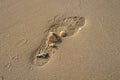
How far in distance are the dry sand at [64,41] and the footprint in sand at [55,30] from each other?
0.17ft

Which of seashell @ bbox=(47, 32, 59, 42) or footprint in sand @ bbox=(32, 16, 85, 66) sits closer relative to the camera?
footprint in sand @ bbox=(32, 16, 85, 66)

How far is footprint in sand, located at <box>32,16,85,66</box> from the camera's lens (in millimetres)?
2193

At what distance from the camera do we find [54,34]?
2.34 m

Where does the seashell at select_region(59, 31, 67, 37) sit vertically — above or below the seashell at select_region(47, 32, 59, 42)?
above

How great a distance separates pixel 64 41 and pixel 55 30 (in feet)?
0.70

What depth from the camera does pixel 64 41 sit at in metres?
2.31

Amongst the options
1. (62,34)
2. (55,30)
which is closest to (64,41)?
(62,34)

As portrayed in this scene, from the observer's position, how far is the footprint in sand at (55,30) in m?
2.19

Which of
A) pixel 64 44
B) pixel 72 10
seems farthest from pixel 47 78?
pixel 72 10

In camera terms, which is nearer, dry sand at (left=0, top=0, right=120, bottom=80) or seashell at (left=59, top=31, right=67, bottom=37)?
dry sand at (left=0, top=0, right=120, bottom=80)

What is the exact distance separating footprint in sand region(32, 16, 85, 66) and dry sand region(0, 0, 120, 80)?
53 mm

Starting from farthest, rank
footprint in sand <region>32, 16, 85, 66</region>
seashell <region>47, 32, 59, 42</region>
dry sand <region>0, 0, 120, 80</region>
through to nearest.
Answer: seashell <region>47, 32, 59, 42</region> < footprint in sand <region>32, 16, 85, 66</region> < dry sand <region>0, 0, 120, 80</region>

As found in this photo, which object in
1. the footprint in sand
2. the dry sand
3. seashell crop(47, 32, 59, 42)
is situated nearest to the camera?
the dry sand

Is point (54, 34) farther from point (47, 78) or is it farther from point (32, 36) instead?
point (47, 78)
